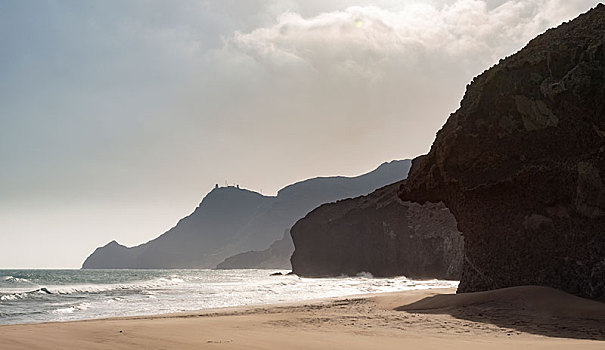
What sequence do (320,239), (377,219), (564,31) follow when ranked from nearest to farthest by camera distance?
(564,31) → (377,219) → (320,239)

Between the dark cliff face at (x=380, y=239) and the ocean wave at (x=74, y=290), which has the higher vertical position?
the dark cliff face at (x=380, y=239)

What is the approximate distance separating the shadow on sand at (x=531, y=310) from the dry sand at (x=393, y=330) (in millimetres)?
17

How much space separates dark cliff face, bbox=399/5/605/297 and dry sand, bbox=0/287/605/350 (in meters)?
1.53

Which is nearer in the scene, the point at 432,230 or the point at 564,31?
the point at 564,31

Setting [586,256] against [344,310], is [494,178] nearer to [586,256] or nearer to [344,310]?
[586,256]

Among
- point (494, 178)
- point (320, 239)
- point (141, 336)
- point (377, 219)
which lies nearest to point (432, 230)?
point (377, 219)

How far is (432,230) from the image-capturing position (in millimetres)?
59406

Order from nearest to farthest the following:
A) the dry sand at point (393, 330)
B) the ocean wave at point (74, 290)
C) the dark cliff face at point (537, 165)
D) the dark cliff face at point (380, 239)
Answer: the dry sand at point (393, 330)
the dark cliff face at point (537, 165)
the ocean wave at point (74, 290)
the dark cliff face at point (380, 239)

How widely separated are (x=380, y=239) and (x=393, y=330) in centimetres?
6356

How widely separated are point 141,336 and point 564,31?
13.5 meters

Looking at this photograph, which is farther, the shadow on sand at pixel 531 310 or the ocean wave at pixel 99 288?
the ocean wave at pixel 99 288

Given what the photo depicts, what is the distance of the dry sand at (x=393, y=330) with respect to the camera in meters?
6.96

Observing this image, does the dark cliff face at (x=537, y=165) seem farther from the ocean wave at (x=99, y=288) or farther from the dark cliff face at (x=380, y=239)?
the dark cliff face at (x=380, y=239)

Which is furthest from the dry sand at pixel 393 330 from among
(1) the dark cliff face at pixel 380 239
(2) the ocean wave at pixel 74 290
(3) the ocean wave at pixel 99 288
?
(1) the dark cliff face at pixel 380 239
